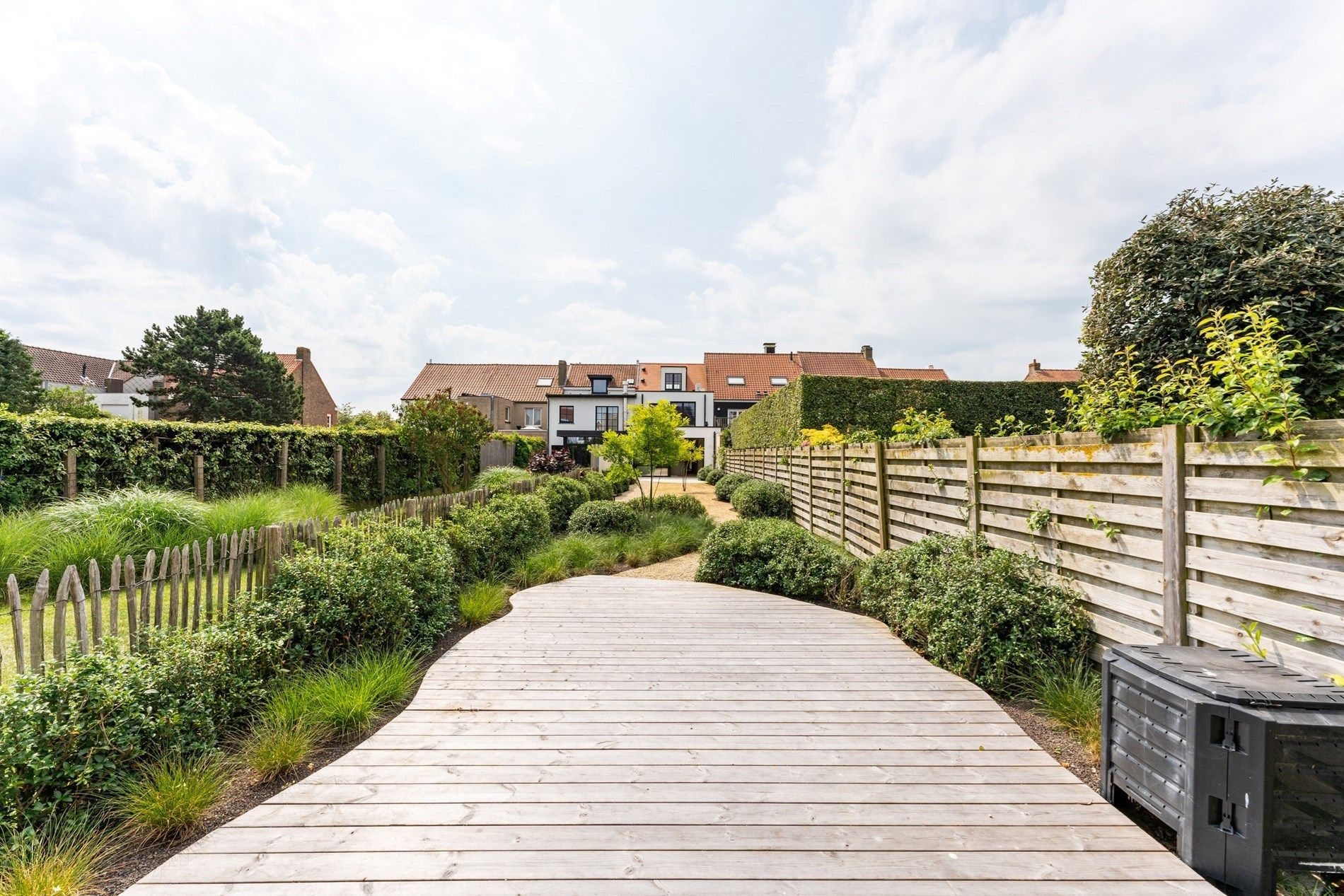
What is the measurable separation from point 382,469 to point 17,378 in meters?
24.6

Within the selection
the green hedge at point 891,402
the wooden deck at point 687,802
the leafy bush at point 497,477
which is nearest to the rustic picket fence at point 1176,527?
the wooden deck at point 687,802

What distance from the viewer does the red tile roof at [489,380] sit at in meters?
44.8

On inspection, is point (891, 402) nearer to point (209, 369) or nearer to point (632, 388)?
point (632, 388)

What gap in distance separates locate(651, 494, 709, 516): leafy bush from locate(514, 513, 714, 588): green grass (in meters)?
1.35

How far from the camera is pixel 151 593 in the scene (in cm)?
312

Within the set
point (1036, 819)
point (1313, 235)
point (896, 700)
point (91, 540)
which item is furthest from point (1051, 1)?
point (91, 540)

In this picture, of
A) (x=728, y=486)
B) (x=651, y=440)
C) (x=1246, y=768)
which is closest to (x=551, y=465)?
(x=728, y=486)

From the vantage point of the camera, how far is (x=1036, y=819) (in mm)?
2381

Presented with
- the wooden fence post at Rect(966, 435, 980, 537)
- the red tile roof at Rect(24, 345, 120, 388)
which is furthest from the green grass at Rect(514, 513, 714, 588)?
the red tile roof at Rect(24, 345, 120, 388)

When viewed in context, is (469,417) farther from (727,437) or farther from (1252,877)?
(727,437)

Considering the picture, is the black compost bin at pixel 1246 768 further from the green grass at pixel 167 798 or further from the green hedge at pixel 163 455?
the green hedge at pixel 163 455

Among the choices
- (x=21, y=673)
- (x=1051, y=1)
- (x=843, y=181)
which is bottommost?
(x=21, y=673)

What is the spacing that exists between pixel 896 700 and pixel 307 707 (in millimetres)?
3572

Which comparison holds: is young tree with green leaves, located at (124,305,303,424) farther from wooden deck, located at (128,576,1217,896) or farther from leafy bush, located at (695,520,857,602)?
wooden deck, located at (128,576,1217,896)
